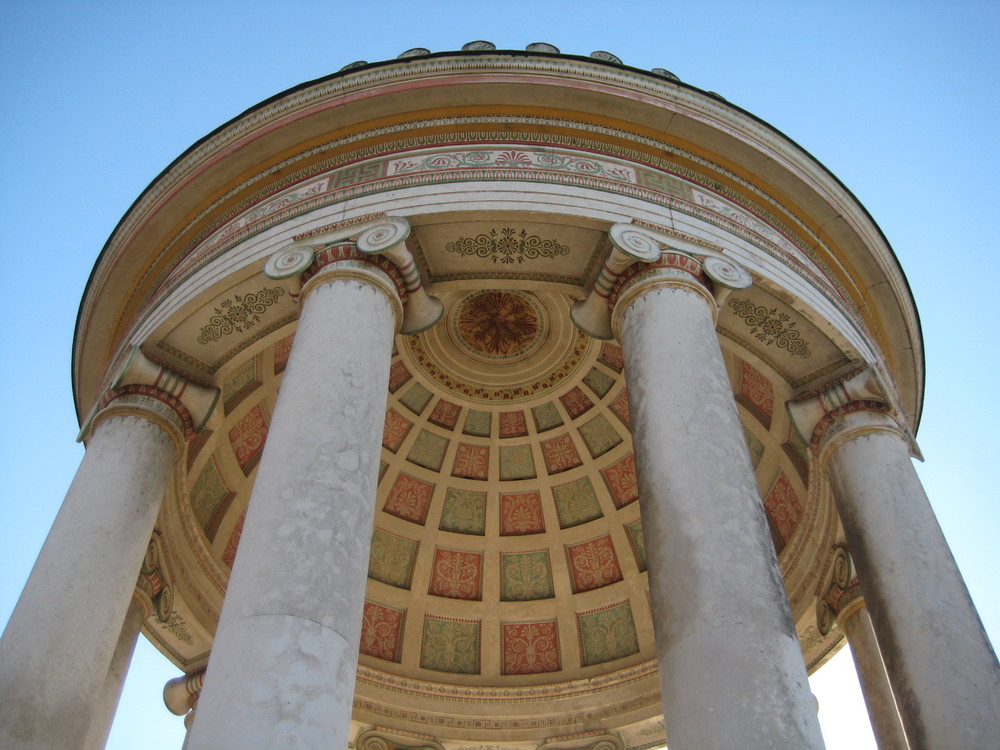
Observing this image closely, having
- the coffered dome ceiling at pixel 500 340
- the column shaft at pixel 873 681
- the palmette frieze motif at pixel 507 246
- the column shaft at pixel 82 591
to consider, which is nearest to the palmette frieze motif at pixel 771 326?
the coffered dome ceiling at pixel 500 340

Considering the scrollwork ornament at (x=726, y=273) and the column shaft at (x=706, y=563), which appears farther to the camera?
the scrollwork ornament at (x=726, y=273)

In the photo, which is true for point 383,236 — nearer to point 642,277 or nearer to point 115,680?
point 642,277

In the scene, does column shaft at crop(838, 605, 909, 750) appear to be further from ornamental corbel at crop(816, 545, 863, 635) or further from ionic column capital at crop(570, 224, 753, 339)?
ionic column capital at crop(570, 224, 753, 339)

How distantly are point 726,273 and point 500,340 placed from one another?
864cm

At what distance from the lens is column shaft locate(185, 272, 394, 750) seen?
6.66 m

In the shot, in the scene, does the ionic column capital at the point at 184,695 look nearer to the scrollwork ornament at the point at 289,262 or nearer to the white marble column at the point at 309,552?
the scrollwork ornament at the point at 289,262

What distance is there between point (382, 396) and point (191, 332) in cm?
470

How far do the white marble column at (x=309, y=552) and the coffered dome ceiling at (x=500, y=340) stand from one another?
266cm

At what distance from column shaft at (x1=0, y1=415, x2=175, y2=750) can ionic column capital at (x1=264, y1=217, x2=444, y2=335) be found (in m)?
3.08

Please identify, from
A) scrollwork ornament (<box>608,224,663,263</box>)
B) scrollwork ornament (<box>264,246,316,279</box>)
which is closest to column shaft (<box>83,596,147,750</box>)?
scrollwork ornament (<box>264,246,316,279</box>)

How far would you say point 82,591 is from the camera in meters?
10.4

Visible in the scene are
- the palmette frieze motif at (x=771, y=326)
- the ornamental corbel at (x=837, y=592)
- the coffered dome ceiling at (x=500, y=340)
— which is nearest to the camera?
the coffered dome ceiling at (x=500, y=340)

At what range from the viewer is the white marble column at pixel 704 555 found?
23.0 ft

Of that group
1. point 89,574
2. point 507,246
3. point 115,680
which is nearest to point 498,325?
point 507,246
